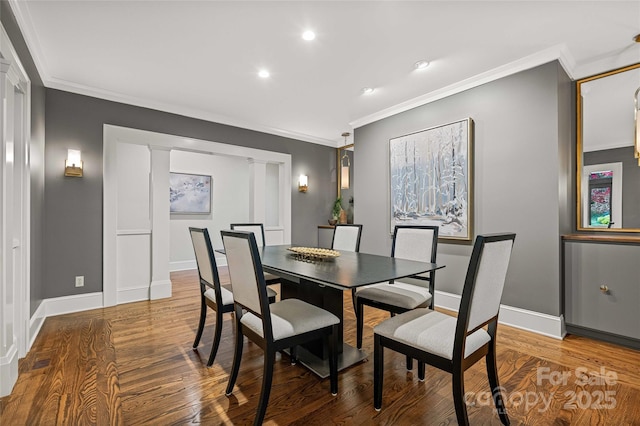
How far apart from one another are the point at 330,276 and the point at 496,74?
9.17ft

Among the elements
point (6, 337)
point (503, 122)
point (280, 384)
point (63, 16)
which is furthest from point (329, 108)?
point (6, 337)

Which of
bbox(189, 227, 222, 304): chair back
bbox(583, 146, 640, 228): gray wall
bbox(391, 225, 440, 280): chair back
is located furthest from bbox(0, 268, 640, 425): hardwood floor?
bbox(583, 146, 640, 228): gray wall

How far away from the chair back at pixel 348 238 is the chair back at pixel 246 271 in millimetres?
Result: 1583

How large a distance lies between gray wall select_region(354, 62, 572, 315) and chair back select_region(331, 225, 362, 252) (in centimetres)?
109

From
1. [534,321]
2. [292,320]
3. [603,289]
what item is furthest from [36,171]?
[603,289]

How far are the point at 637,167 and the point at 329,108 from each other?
3.22 meters

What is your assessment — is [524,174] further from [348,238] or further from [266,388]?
[266,388]

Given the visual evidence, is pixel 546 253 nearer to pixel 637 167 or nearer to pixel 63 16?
pixel 637 167

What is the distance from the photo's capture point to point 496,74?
3062 mm

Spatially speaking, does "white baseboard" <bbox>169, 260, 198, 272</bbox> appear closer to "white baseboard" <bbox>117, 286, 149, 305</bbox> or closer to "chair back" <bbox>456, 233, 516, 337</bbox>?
"white baseboard" <bbox>117, 286, 149, 305</bbox>

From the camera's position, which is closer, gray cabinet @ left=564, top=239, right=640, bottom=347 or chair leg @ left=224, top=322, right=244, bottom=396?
chair leg @ left=224, top=322, right=244, bottom=396

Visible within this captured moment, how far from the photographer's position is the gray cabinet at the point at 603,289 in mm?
2457

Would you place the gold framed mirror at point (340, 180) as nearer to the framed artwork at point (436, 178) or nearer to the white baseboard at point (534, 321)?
the framed artwork at point (436, 178)

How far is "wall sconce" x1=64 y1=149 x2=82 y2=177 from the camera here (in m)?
3.35
